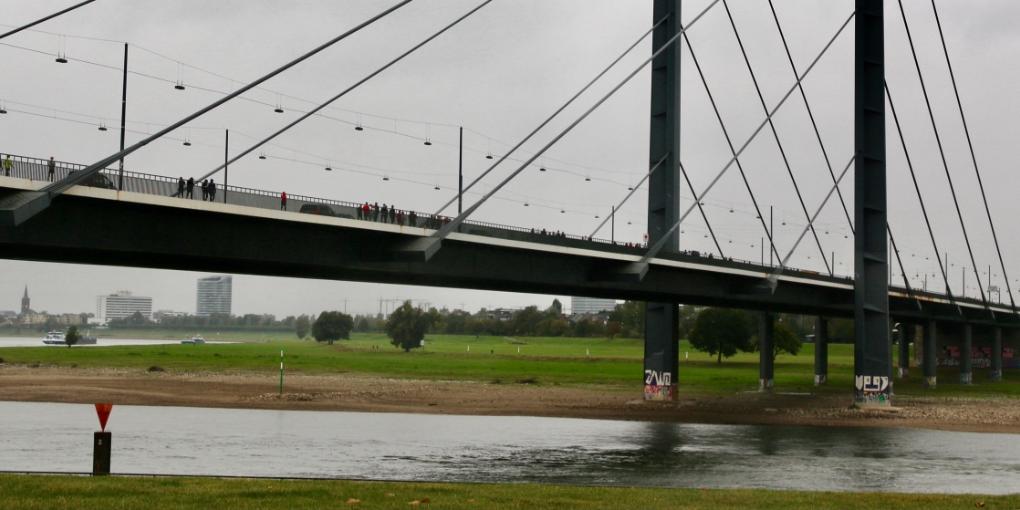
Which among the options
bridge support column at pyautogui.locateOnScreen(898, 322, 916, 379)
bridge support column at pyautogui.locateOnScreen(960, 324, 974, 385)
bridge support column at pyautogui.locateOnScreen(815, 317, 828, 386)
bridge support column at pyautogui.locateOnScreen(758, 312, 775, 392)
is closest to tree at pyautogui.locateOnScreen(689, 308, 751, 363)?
bridge support column at pyautogui.locateOnScreen(898, 322, 916, 379)

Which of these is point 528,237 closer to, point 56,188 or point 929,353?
point 56,188

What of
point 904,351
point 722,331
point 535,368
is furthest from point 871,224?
point 904,351

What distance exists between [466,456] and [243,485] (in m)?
17.7

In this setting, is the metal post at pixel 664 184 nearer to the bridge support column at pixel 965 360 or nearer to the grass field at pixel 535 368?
the grass field at pixel 535 368

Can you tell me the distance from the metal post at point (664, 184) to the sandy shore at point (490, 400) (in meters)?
2.63

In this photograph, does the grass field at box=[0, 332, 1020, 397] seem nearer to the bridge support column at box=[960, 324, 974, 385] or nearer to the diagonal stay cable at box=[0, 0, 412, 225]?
the bridge support column at box=[960, 324, 974, 385]

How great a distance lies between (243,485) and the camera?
76.4 ft

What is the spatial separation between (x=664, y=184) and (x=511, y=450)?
40725 mm

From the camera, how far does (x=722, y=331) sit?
499ft

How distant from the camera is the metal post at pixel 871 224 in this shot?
8188cm

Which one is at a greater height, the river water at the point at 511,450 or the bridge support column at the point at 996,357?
the bridge support column at the point at 996,357

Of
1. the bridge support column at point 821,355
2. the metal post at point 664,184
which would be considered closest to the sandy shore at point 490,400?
the metal post at point 664,184

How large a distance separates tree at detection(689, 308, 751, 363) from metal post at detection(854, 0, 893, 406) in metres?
67.0

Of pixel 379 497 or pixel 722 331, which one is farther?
pixel 722 331
